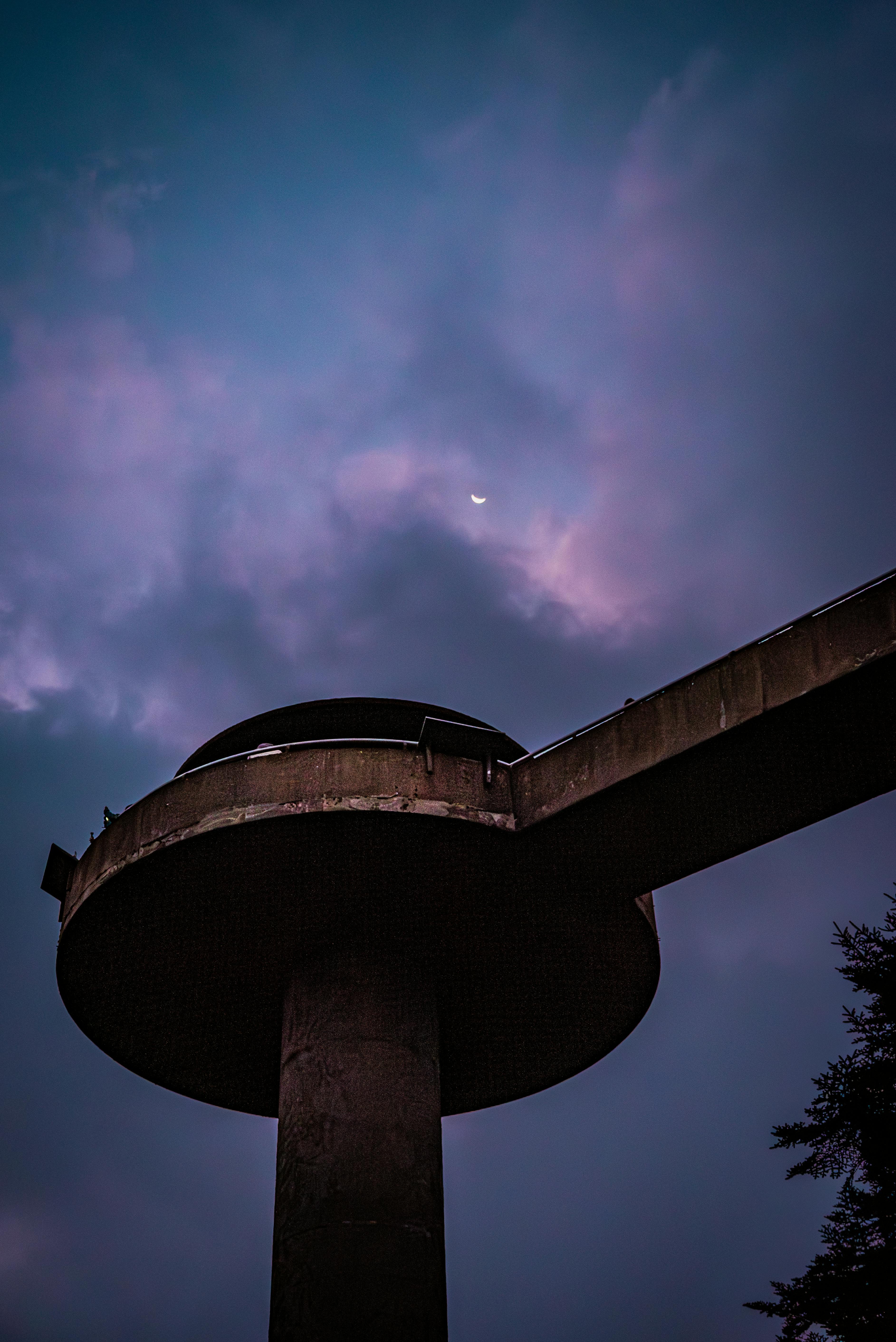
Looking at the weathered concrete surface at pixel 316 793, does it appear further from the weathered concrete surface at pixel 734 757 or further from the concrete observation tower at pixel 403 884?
the weathered concrete surface at pixel 734 757

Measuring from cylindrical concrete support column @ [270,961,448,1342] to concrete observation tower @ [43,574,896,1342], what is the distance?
28 millimetres

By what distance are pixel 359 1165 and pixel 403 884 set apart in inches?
128

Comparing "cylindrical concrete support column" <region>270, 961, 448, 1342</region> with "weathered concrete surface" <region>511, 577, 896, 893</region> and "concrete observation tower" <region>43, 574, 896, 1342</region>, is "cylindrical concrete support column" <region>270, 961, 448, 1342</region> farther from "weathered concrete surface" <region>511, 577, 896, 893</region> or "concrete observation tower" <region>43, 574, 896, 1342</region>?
"weathered concrete surface" <region>511, 577, 896, 893</region>

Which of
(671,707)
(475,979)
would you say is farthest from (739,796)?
(475,979)

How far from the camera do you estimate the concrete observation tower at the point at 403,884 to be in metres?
12.7

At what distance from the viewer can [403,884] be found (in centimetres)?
1446

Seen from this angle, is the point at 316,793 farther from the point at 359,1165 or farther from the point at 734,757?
the point at 734,757

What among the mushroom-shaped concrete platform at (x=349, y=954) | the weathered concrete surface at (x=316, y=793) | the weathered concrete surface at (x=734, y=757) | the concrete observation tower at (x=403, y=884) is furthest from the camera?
the weathered concrete surface at (x=316, y=793)

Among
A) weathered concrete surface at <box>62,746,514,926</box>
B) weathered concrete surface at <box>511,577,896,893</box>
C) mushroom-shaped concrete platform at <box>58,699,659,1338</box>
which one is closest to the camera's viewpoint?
weathered concrete surface at <box>511,577,896,893</box>

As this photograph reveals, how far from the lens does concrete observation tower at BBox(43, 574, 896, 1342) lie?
12.7 meters

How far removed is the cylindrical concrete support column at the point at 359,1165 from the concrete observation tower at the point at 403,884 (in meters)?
0.03

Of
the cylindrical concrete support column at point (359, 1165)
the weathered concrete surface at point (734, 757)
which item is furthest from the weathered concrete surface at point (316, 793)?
the cylindrical concrete support column at point (359, 1165)

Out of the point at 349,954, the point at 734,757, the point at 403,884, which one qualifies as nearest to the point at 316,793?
the point at 403,884

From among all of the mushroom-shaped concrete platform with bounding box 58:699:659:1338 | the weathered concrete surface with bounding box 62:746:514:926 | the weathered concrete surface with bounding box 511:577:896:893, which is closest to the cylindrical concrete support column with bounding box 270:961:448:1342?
the mushroom-shaped concrete platform with bounding box 58:699:659:1338
